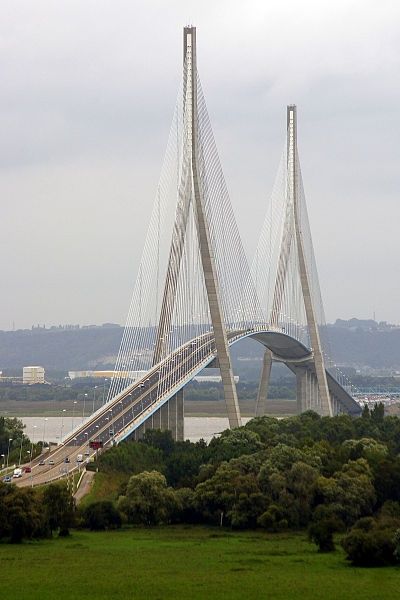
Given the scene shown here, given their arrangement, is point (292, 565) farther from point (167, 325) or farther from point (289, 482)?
point (167, 325)

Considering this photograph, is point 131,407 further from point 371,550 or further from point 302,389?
point 302,389

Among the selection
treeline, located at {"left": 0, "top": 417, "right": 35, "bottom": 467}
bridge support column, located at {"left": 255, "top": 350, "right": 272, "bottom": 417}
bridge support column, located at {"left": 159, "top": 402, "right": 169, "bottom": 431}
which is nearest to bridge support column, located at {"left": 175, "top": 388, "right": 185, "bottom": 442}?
bridge support column, located at {"left": 159, "top": 402, "right": 169, "bottom": 431}

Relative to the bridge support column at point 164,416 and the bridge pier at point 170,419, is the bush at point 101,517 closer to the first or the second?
the bridge pier at point 170,419

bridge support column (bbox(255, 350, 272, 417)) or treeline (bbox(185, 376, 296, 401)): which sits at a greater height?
treeline (bbox(185, 376, 296, 401))

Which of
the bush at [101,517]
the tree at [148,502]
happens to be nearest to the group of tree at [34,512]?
the bush at [101,517]

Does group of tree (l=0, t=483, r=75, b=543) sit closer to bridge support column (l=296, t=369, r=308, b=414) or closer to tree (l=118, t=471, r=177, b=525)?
tree (l=118, t=471, r=177, b=525)

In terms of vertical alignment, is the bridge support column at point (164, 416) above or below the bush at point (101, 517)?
above
